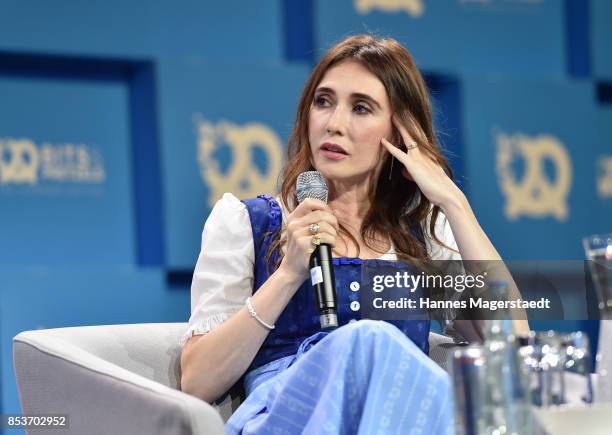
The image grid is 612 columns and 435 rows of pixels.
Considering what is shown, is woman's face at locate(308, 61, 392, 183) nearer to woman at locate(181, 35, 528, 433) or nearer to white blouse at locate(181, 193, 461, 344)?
woman at locate(181, 35, 528, 433)

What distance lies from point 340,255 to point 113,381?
730 millimetres

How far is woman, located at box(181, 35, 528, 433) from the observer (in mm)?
1811

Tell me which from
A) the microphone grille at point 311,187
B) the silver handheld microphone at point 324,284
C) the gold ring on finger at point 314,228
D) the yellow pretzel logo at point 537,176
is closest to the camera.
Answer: the silver handheld microphone at point 324,284

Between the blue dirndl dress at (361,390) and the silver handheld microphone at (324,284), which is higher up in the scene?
the silver handheld microphone at (324,284)

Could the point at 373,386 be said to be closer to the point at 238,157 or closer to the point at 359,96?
the point at 359,96

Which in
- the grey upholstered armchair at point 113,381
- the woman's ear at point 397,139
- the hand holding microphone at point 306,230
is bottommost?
the grey upholstered armchair at point 113,381

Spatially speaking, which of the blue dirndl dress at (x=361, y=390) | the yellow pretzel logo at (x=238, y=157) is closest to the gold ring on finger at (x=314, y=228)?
the blue dirndl dress at (x=361, y=390)

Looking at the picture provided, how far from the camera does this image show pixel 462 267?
102 inches

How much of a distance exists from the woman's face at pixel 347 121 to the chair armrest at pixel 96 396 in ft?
2.42

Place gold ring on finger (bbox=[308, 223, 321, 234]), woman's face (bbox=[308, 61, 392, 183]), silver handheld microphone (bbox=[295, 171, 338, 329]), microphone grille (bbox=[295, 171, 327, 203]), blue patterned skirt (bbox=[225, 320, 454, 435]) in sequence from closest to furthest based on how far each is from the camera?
blue patterned skirt (bbox=[225, 320, 454, 435])
silver handheld microphone (bbox=[295, 171, 338, 329])
gold ring on finger (bbox=[308, 223, 321, 234])
microphone grille (bbox=[295, 171, 327, 203])
woman's face (bbox=[308, 61, 392, 183])

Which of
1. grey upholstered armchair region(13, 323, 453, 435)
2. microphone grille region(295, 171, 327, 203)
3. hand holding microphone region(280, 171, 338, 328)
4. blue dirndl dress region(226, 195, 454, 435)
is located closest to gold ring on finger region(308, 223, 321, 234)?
hand holding microphone region(280, 171, 338, 328)

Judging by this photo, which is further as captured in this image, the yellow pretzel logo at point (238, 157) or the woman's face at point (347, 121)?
the yellow pretzel logo at point (238, 157)

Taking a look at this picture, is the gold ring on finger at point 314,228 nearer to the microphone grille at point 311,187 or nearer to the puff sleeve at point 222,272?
the microphone grille at point 311,187

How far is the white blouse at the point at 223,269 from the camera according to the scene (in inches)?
92.3
